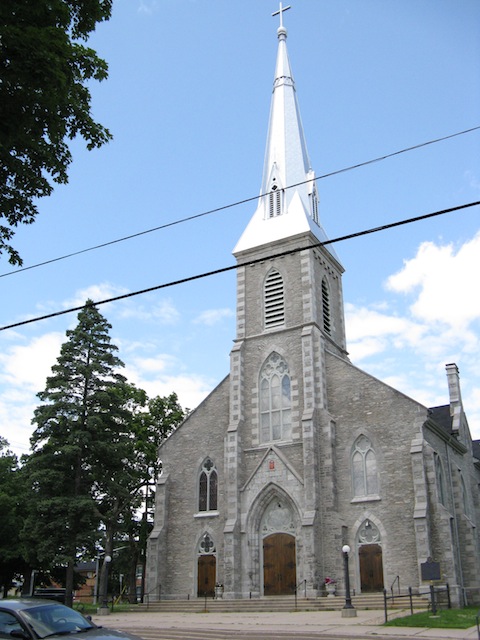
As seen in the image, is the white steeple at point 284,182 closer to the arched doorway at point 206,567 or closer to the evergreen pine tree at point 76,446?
the evergreen pine tree at point 76,446

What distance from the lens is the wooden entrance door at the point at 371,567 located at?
91.2 ft

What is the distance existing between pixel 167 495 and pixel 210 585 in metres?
5.02

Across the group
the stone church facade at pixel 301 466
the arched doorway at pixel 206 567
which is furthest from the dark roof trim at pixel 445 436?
the arched doorway at pixel 206 567

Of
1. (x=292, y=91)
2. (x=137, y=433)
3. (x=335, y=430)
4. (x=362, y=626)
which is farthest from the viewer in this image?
(x=292, y=91)

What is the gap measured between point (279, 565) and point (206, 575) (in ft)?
13.1

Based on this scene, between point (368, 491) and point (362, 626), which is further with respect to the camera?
point (368, 491)

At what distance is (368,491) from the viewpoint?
1150 inches

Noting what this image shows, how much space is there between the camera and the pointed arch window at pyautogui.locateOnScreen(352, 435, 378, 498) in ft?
95.9

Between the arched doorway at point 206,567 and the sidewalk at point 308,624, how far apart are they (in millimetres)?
4775

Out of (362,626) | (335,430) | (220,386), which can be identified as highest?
(220,386)

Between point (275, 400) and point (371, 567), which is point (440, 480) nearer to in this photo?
point (371, 567)

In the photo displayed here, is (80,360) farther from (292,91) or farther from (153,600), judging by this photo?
(292,91)

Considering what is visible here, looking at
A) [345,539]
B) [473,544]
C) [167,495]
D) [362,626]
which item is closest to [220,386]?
[167,495]

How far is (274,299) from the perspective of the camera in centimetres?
3559
